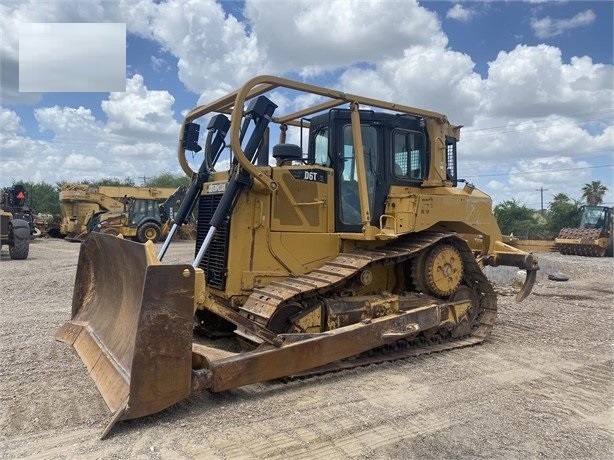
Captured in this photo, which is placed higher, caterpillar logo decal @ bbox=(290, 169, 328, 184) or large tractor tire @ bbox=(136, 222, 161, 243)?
caterpillar logo decal @ bbox=(290, 169, 328, 184)

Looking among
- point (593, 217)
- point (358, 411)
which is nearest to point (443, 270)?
point (358, 411)

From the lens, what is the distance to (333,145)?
6.10 m

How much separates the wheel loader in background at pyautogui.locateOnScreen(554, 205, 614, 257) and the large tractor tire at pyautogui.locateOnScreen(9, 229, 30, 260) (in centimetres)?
2242

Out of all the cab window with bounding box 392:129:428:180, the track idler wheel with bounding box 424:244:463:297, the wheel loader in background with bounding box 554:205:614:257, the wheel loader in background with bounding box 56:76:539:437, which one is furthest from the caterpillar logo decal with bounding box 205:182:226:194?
the wheel loader in background with bounding box 554:205:614:257

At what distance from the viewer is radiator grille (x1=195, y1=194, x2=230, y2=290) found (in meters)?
5.39

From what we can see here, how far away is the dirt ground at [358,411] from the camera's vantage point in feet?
11.4

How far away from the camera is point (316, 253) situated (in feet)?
19.3

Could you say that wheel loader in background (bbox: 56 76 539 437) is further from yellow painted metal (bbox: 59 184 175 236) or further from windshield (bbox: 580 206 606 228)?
windshield (bbox: 580 206 606 228)

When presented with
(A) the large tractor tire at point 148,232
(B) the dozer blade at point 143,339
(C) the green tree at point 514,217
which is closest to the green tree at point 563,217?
(C) the green tree at point 514,217

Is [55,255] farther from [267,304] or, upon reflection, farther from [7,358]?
[267,304]

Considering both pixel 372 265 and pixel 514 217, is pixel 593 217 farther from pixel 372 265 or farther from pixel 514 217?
pixel 372 265

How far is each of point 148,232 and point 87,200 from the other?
13.2 feet

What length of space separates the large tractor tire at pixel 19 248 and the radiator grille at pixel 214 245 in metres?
12.8

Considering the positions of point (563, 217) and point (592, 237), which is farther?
point (563, 217)
